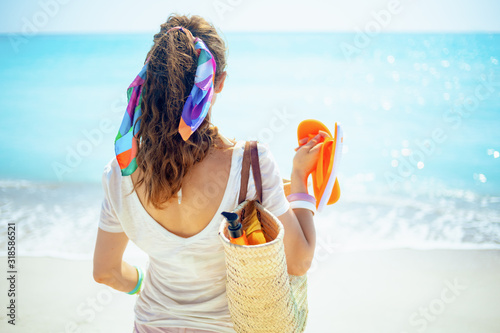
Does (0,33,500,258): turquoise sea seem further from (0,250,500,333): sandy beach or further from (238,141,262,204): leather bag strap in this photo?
(238,141,262,204): leather bag strap

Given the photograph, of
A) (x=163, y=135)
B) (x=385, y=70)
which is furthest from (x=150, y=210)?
(x=385, y=70)

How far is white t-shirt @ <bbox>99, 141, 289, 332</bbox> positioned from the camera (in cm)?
138

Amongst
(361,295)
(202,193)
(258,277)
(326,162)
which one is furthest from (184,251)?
(361,295)

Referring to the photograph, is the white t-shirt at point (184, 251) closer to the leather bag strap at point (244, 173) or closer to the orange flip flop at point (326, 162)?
the leather bag strap at point (244, 173)

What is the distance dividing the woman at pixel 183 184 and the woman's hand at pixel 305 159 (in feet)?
0.56

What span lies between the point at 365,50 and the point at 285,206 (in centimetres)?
1838

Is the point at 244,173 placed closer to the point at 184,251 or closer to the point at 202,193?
the point at 202,193

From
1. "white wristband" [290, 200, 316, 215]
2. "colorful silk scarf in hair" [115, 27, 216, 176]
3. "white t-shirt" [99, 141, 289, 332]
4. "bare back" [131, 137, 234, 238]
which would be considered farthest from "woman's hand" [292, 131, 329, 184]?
"colorful silk scarf in hair" [115, 27, 216, 176]

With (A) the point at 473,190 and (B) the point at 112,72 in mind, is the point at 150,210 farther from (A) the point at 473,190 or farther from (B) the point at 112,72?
(B) the point at 112,72

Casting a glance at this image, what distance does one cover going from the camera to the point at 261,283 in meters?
1.24

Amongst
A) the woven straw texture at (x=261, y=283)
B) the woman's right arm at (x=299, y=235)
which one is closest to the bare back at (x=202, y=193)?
the woven straw texture at (x=261, y=283)

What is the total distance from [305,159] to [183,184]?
52 cm

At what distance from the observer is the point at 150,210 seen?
1429 millimetres

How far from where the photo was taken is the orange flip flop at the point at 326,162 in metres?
1.73
